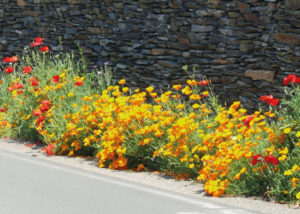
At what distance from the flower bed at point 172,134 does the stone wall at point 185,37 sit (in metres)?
0.41

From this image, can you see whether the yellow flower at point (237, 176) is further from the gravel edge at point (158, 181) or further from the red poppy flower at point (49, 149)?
the red poppy flower at point (49, 149)

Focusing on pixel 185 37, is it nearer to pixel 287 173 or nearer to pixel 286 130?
pixel 286 130

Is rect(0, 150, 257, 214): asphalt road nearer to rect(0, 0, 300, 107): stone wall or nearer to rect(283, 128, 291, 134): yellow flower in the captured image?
rect(283, 128, 291, 134): yellow flower

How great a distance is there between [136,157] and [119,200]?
1495mm

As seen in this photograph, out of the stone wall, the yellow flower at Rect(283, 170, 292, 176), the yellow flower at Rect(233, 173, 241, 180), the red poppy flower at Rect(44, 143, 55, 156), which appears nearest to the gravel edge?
the red poppy flower at Rect(44, 143, 55, 156)

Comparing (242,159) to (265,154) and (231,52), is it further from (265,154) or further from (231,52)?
(231,52)

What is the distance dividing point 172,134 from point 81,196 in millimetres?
1448

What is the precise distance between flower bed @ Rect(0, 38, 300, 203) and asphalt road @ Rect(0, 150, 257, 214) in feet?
1.52

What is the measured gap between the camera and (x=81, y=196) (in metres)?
5.78

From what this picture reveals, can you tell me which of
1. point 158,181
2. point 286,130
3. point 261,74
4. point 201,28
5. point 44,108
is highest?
point 201,28

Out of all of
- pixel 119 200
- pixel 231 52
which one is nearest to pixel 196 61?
pixel 231 52

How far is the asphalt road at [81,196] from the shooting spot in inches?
209

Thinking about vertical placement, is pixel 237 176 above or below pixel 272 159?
below

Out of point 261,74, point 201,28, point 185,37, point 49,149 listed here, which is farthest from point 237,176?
point 185,37
